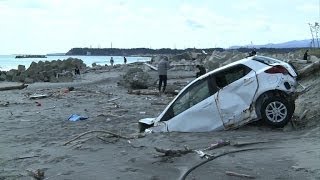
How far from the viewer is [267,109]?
34.7ft

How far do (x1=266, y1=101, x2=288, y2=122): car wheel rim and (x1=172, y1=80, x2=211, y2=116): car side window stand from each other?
4.36ft

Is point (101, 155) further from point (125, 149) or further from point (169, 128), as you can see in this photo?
point (169, 128)

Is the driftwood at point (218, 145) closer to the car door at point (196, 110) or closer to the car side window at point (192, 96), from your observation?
the car door at point (196, 110)

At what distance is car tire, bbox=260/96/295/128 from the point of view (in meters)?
10.6

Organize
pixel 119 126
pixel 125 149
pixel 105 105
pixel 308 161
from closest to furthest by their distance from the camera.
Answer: pixel 308 161
pixel 125 149
pixel 119 126
pixel 105 105

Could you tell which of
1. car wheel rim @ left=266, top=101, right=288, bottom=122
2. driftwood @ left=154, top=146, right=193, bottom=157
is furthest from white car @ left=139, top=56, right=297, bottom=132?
driftwood @ left=154, top=146, right=193, bottom=157

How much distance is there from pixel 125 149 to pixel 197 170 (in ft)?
8.13

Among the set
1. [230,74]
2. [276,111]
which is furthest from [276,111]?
[230,74]

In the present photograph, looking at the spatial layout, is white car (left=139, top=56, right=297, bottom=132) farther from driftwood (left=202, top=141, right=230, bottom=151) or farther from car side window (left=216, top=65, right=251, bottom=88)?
driftwood (left=202, top=141, right=230, bottom=151)

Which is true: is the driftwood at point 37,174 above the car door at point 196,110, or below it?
below

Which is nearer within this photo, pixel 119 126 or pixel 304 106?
pixel 304 106

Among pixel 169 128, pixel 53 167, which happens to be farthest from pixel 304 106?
pixel 53 167

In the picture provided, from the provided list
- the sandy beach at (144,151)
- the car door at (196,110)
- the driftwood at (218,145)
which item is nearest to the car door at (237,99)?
the car door at (196,110)

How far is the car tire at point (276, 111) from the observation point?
10.6 m
